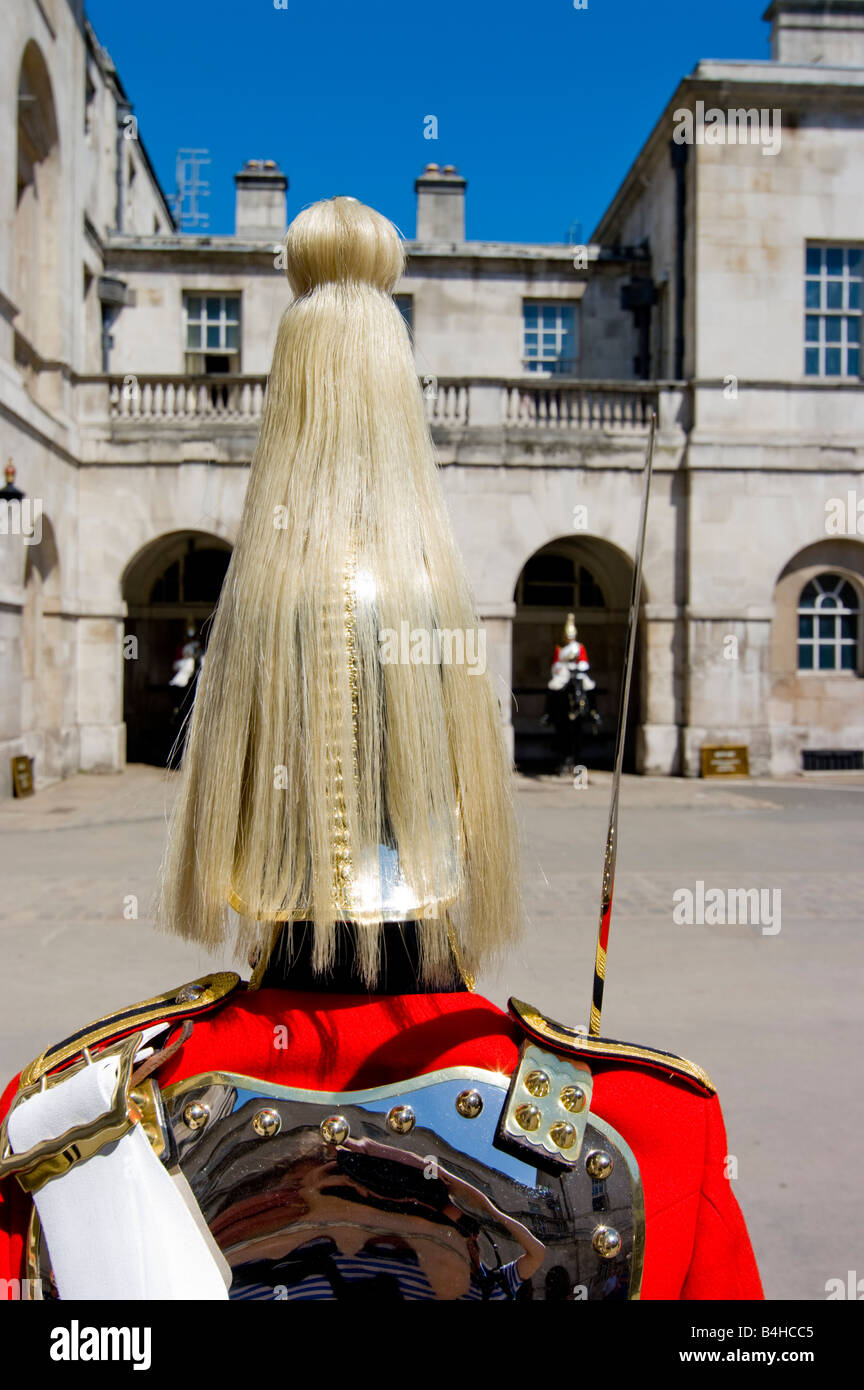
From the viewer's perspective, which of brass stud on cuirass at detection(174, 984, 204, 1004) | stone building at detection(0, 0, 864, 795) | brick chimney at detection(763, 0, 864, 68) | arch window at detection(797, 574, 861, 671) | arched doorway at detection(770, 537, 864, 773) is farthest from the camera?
brick chimney at detection(763, 0, 864, 68)

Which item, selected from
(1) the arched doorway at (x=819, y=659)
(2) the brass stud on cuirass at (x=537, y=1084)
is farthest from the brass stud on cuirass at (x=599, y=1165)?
(1) the arched doorway at (x=819, y=659)

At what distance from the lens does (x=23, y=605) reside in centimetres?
1350

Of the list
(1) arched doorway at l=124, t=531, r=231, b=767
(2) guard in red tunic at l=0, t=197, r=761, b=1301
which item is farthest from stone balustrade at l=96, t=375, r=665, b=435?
(2) guard in red tunic at l=0, t=197, r=761, b=1301

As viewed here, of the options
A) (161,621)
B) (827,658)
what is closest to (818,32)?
(827,658)

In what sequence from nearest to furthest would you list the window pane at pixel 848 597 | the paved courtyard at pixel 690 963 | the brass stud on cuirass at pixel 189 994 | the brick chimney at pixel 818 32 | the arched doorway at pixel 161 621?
the brass stud on cuirass at pixel 189 994
the paved courtyard at pixel 690 963
the window pane at pixel 848 597
the brick chimney at pixel 818 32
the arched doorway at pixel 161 621

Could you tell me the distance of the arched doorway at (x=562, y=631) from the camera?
20406 millimetres

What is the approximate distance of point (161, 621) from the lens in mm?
21844

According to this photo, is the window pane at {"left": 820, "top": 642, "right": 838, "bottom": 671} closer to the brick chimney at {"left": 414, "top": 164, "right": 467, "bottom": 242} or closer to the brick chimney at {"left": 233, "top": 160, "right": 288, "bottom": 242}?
the brick chimney at {"left": 414, "top": 164, "right": 467, "bottom": 242}

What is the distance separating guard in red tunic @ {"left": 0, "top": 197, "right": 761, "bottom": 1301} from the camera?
125cm

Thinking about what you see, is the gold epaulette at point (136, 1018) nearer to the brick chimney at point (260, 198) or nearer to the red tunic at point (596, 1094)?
the red tunic at point (596, 1094)

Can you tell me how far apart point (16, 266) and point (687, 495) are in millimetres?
11158

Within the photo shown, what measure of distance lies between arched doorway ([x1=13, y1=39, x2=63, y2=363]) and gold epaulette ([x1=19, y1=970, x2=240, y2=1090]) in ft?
49.5

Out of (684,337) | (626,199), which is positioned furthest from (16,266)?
(626,199)

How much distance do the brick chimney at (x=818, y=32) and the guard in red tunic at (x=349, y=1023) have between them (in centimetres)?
2087
